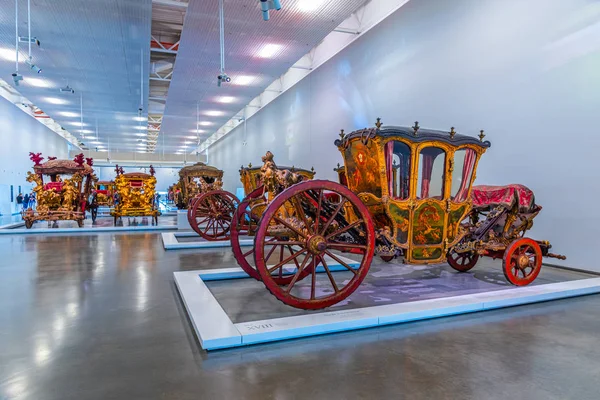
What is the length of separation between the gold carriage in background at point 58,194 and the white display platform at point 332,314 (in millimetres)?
8639

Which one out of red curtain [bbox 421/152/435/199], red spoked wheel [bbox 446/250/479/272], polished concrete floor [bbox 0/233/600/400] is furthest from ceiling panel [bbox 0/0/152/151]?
red spoked wheel [bbox 446/250/479/272]

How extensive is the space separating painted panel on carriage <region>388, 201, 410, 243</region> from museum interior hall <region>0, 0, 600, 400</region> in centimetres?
4

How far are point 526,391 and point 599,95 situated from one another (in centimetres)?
496

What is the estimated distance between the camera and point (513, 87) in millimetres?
6469

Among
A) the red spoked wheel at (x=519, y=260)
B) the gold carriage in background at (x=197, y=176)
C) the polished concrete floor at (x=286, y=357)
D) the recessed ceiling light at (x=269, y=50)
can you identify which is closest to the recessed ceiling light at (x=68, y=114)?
the gold carriage in background at (x=197, y=176)

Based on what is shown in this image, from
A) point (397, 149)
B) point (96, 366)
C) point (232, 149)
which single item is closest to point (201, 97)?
point (232, 149)

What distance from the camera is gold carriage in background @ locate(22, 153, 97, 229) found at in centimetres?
1098

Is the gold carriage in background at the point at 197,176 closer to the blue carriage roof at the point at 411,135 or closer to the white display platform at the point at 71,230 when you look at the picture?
the white display platform at the point at 71,230

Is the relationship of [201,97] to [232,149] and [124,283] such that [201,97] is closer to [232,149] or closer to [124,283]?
[232,149]

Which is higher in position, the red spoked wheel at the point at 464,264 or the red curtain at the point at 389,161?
the red curtain at the point at 389,161

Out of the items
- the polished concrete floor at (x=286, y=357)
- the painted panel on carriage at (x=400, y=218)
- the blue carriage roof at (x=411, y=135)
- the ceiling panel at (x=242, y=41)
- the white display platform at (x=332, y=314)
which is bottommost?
the polished concrete floor at (x=286, y=357)

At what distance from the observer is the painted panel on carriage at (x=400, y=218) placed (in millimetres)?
4164

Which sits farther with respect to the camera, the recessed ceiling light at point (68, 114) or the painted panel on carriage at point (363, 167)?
the recessed ceiling light at point (68, 114)

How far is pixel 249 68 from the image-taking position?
1226 centimetres
